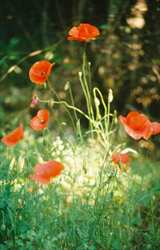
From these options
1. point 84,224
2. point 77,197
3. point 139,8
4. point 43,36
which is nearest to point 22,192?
point 77,197

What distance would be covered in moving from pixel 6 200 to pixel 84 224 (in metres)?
0.37

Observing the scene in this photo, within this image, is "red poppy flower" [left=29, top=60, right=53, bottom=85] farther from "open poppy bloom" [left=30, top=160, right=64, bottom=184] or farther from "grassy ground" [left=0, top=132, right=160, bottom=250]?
"open poppy bloom" [left=30, top=160, right=64, bottom=184]

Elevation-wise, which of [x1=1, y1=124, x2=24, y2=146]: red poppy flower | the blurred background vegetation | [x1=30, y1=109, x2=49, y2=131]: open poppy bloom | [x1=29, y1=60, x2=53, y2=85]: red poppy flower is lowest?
the blurred background vegetation

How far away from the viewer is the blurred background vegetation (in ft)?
17.5

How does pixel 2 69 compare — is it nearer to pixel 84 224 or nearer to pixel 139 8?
pixel 139 8

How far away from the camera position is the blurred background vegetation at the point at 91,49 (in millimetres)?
5320

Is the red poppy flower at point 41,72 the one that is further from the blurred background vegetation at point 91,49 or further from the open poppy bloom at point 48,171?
the blurred background vegetation at point 91,49

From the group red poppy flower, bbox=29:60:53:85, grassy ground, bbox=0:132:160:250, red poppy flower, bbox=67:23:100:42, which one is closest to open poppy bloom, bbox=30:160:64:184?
grassy ground, bbox=0:132:160:250

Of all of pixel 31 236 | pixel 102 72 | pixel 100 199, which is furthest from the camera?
pixel 102 72

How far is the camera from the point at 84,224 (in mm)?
2896

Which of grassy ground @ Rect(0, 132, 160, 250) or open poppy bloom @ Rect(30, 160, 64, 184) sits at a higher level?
open poppy bloom @ Rect(30, 160, 64, 184)

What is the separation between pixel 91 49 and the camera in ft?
18.5

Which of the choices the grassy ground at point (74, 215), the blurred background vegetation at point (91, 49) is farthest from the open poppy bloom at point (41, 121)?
the blurred background vegetation at point (91, 49)

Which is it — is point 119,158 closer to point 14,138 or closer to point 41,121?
point 41,121
